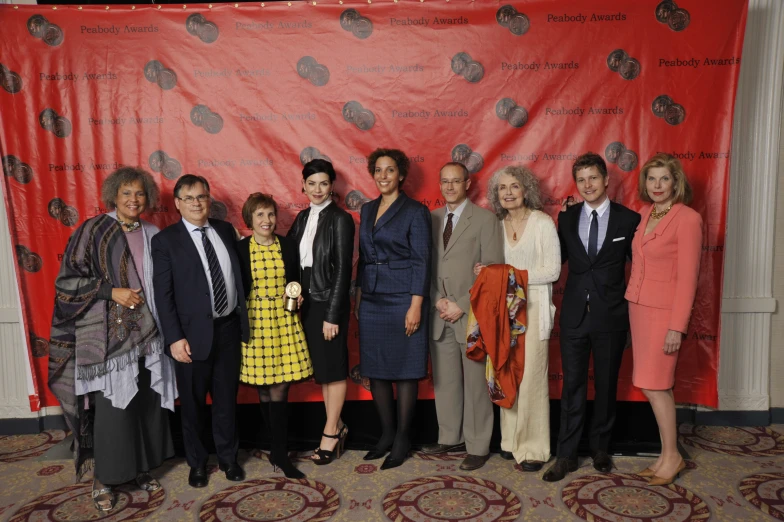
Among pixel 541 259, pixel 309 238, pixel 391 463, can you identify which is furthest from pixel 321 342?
pixel 541 259

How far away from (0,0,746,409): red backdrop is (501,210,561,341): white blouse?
49 cm

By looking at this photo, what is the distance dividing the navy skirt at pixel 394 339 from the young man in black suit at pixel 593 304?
75 cm

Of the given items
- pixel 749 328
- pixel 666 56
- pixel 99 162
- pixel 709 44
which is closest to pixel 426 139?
pixel 666 56

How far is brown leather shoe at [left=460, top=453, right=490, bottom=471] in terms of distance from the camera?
10.0 feet

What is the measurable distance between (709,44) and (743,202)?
3.24 ft

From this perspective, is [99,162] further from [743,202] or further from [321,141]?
[743,202]

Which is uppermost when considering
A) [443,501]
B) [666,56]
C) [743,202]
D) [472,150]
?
[666,56]

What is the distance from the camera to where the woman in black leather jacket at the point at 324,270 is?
9.81ft

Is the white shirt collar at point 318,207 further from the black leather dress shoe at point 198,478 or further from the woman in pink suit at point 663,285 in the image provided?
the woman in pink suit at point 663,285

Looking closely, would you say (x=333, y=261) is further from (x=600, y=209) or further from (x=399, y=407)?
(x=600, y=209)

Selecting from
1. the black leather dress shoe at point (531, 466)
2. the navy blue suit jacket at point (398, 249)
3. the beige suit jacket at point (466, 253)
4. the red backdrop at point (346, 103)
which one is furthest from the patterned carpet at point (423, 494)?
the navy blue suit jacket at point (398, 249)

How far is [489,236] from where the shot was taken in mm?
3023

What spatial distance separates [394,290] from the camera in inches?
119

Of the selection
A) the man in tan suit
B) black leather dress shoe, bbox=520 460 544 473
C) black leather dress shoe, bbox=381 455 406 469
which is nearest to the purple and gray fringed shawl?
black leather dress shoe, bbox=381 455 406 469
